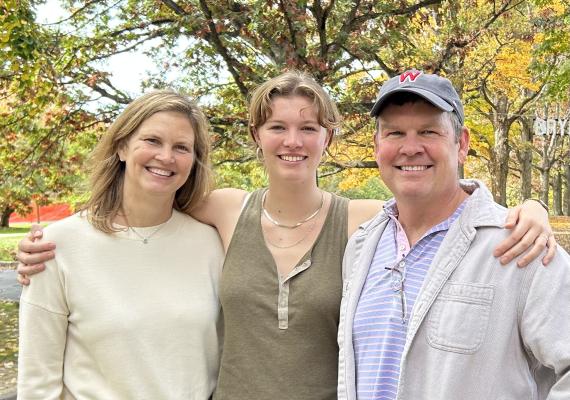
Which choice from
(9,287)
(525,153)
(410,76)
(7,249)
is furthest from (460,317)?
(525,153)

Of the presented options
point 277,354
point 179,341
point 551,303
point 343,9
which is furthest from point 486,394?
point 343,9

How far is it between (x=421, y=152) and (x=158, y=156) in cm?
124

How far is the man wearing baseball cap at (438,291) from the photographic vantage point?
1.86 metres

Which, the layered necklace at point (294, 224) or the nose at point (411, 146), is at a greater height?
the nose at point (411, 146)

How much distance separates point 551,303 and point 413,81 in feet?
2.98

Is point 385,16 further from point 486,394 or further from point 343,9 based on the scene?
point 486,394

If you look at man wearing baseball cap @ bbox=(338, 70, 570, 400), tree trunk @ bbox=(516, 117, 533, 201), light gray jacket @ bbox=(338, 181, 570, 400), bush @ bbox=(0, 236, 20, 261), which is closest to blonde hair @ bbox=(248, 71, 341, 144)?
man wearing baseball cap @ bbox=(338, 70, 570, 400)

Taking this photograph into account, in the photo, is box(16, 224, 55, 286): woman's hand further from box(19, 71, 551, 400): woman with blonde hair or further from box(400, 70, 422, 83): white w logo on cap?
box(400, 70, 422, 83): white w logo on cap

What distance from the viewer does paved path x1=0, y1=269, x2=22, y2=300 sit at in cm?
1058

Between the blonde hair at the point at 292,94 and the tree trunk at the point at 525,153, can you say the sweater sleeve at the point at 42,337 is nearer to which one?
the blonde hair at the point at 292,94

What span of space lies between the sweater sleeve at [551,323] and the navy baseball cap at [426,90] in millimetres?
689

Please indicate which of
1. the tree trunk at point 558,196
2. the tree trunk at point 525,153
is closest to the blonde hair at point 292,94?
the tree trunk at point 525,153

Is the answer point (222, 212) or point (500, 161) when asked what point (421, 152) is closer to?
point (222, 212)

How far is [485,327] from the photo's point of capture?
1.88m
